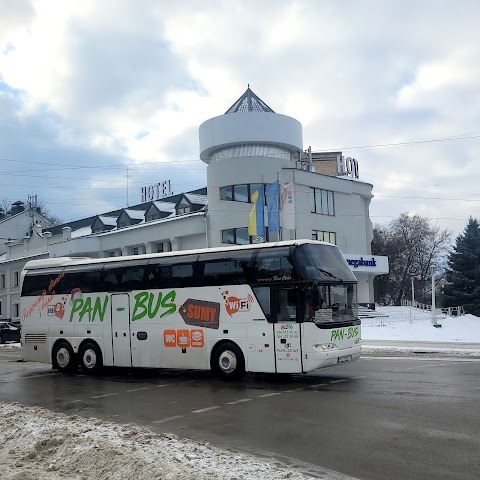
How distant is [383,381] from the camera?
44.1ft

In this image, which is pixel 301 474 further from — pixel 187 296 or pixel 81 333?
pixel 81 333

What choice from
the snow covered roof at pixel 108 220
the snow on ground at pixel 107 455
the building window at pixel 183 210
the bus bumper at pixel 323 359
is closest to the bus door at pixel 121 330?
the bus bumper at pixel 323 359

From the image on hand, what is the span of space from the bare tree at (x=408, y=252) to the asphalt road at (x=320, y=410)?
209 ft

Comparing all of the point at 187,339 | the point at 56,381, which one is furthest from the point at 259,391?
the point at 56,381

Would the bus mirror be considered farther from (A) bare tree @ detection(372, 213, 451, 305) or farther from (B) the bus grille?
(A) bare tree @ detection(372, 213, 451, 305)

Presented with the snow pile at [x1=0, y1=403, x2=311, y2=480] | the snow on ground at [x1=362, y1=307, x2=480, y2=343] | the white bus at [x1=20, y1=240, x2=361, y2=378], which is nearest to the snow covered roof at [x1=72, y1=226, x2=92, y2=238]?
the snow on ground at [x1=362, y1=307, x2=480, y2=343]

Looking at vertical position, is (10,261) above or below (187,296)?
above

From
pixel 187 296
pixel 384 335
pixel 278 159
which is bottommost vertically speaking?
pixel 384 335

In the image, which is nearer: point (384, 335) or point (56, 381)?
point (56, 381)

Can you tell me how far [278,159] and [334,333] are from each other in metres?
36.1

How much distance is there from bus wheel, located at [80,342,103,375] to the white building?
1019 inches

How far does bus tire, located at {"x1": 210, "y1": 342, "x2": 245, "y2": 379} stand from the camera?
14.5m

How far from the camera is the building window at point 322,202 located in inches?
2057

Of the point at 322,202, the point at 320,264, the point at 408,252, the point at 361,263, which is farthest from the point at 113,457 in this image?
the point at 408,252
